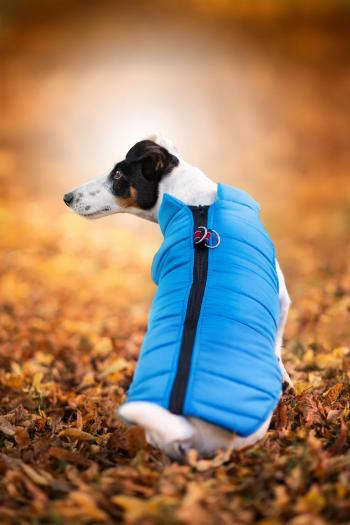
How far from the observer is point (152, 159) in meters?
3.51

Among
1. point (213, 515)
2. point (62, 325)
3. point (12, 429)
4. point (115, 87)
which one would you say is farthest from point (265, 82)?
point (213, 515)

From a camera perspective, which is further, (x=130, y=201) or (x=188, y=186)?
(x=130, y=201)

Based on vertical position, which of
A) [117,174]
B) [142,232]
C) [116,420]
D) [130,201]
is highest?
[142,232]

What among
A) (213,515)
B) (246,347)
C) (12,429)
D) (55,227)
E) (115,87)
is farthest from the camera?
(115,87)

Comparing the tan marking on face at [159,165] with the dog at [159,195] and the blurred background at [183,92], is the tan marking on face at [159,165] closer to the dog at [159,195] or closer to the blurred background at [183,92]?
the dog at [159,195]

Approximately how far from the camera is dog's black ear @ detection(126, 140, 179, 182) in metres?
3.50

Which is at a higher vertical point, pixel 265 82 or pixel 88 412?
pixel 265 82

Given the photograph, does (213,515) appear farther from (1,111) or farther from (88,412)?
(1,111)

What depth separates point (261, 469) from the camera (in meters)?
2.63

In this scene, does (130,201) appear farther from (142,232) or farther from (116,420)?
(142,232)

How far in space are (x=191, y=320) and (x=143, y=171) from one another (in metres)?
1.13

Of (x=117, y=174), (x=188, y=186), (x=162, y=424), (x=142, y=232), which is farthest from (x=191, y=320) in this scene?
(x=142, y=232)

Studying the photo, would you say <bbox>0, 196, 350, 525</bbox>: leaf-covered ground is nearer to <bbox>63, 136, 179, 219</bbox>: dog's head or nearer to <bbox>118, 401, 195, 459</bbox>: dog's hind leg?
<bbox>118, 401, 195, 459</bbox>: dog's hind leg

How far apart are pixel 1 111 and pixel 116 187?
32.9 ft
